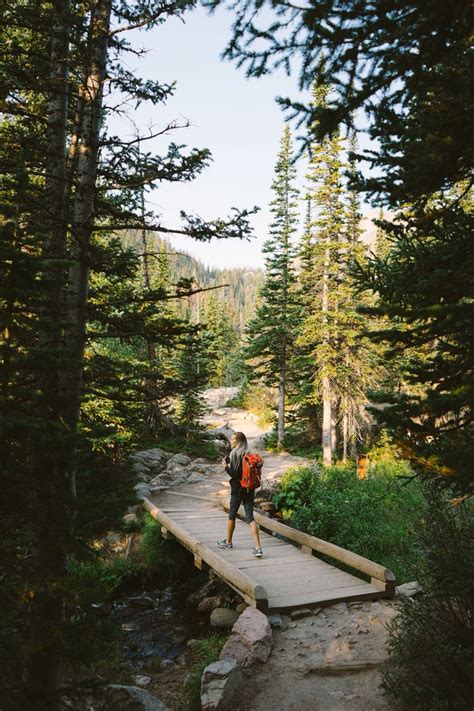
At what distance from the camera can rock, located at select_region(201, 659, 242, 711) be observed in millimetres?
5055

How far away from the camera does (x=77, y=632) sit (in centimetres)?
364

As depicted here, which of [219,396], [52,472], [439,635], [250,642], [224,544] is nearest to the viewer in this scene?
[52,472]

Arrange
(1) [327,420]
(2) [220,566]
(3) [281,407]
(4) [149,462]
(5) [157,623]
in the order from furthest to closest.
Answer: (3) [281,407]
(1) [327,420]
(4) [149,462]
(5) [157,623]
(2) [220,566]

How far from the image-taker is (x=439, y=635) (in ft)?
15.6

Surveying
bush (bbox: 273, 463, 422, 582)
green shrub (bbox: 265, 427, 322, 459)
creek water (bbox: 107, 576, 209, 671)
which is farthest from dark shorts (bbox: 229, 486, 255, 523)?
green shrub (bbox: 265, 427, 322, 459)

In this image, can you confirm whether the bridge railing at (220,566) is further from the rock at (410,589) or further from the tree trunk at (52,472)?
the tree trunk at (52,472)

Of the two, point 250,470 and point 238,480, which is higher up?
point 250,470

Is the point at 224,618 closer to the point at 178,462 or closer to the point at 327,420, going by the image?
the point at 178,462

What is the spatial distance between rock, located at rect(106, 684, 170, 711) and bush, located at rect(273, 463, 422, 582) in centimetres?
438

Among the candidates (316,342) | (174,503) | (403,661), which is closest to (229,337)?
(316,342)

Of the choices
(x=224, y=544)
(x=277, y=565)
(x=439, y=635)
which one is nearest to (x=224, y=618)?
(x=277, y=565)

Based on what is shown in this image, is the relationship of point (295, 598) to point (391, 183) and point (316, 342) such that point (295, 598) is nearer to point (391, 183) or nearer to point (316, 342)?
point (391, 183)

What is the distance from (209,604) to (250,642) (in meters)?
3.66

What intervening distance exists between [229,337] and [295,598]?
5421 centimetres
